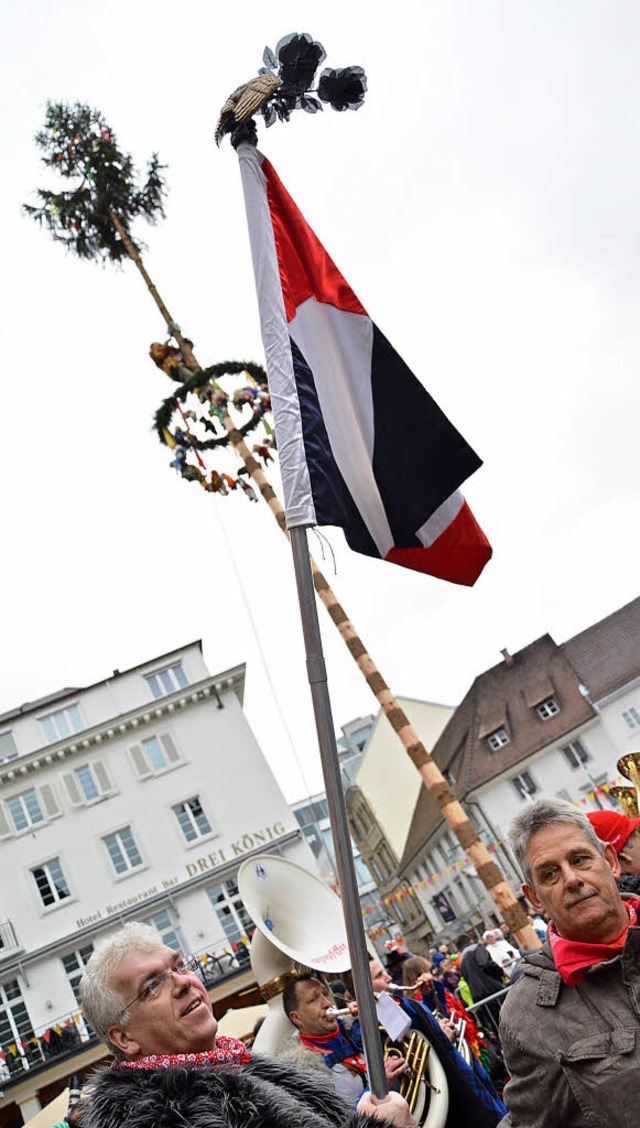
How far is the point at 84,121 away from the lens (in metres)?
17.9

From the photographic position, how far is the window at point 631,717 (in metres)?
42.8

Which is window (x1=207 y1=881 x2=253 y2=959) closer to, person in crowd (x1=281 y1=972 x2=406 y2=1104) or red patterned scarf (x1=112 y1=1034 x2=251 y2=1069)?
person in crowd (x1=281 y1=972 x2=406 y2=1104)

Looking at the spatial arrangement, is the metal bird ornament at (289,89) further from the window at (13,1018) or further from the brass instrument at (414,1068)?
the window at (13,1018)

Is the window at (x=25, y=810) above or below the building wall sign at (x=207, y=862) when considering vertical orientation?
above

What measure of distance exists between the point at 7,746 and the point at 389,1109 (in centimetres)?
3708

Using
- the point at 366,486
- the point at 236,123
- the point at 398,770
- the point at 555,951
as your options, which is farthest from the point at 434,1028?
the point at 398,770

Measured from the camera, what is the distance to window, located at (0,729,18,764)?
119 ft

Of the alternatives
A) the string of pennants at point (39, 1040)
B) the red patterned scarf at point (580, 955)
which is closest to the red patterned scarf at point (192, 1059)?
the red patterned scarf at point (580, 955)

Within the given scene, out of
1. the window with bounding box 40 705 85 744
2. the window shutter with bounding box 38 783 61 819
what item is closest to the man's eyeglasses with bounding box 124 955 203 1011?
the window shutter with bounding box 38 783 61 819

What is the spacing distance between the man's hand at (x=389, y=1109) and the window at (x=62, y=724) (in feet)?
118

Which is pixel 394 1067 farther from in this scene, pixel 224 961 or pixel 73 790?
pixel 73 790

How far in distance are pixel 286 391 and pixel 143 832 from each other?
32.7 meters

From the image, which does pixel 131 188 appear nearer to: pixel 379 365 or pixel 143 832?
pixel 379 365

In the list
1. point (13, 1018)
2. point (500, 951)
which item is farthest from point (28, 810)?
point (500, 951)
